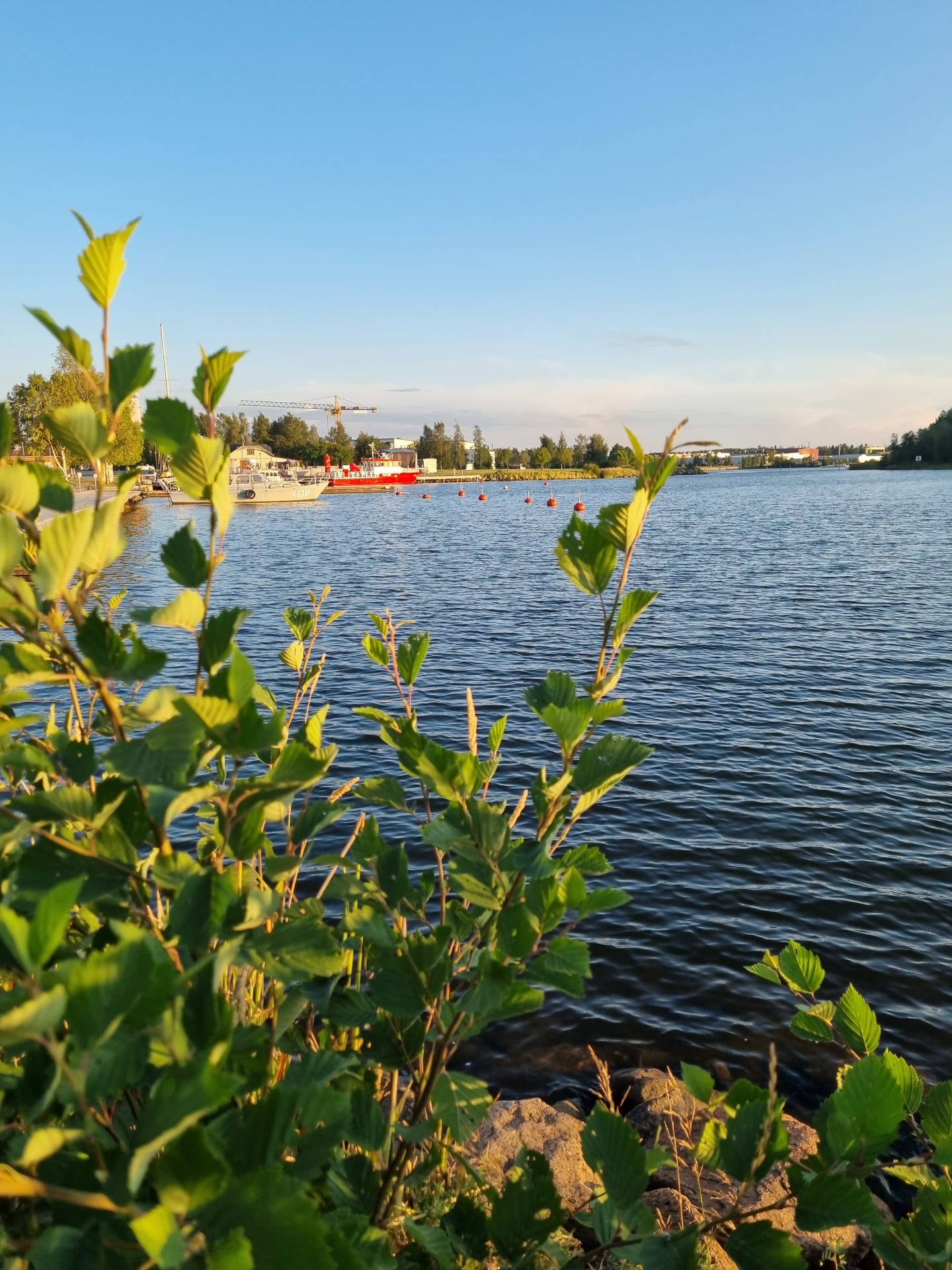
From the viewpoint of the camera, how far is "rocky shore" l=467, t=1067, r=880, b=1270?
3.50m

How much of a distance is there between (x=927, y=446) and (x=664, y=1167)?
387 feet

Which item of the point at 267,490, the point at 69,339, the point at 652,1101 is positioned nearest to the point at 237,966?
the point at 69,339

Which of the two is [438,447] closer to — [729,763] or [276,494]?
[276,494]

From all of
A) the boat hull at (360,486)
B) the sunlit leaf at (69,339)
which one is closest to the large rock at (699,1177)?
the sunlit leaf at (69,339)

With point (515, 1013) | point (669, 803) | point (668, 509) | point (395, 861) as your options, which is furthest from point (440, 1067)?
point (668, 509)

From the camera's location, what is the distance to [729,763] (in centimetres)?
1095

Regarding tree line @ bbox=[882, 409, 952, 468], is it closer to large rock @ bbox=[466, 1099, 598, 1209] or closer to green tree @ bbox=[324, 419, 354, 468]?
green tree @ bbox=[324, 419, 354, 468]

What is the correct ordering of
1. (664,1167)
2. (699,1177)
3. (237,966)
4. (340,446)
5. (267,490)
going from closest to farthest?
(237,966), (699,1177), (664,1167), (267,490), (340,446)

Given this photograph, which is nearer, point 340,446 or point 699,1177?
point 699,1177

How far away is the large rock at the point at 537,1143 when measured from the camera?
3865 millimetres

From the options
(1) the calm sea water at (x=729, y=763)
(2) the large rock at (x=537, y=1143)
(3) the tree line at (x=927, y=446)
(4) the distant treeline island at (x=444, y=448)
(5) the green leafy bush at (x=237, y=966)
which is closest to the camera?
(5) the green leafy bush at (x=237, y=966)

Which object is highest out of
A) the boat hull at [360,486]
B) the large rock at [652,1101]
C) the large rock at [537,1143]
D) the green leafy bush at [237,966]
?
the green leafy bush at [237,966]

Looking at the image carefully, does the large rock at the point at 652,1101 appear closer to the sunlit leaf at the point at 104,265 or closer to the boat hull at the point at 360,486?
the sunlit leaf at the point at 104,265

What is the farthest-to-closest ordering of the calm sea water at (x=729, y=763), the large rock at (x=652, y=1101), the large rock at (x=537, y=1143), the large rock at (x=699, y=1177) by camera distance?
the calm sea water at (x=729, y=763)
the large rock at (x=652, y=1101)
the large rock at (x=537, y=1143)
the large rock at (x=699, y=1177)
